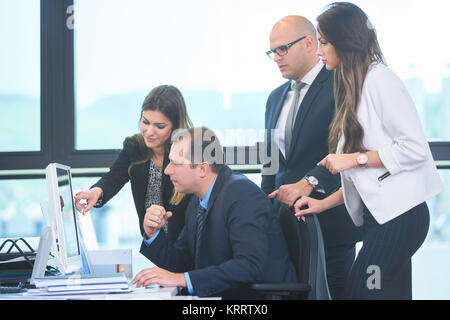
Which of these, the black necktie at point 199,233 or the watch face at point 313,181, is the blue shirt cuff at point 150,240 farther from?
the watch face at point 313,181

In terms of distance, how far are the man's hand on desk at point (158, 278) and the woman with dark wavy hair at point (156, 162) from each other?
0.90 m

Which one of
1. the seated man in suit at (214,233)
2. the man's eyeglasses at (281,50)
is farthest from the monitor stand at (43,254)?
the man's eyeglasses at (281,50)

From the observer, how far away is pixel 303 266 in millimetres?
1912

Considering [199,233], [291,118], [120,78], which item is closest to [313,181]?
[291,118]

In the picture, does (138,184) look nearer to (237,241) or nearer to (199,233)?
(199,233)

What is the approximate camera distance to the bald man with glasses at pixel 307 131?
2.47 m

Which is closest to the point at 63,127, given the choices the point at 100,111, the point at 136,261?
the point at 100,111

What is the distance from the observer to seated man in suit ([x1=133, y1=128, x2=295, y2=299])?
178cm

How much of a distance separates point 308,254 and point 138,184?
41.8 inches

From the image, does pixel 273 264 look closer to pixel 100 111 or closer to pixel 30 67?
pixel 100 111

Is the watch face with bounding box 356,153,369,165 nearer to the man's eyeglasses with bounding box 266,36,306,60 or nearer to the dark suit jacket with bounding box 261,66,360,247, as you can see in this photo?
the dark suit jacket with bounding box 261,66,360,247

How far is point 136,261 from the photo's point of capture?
3.54 metres

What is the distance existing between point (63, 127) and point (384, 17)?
2148mm

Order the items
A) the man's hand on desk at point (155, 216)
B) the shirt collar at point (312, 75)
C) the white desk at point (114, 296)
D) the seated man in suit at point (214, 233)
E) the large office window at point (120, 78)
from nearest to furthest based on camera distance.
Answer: the white desk at point (114, 296)
the seated man in suit at point (214, 233)
the man's hand on desk at point (155, 216)
the shirt collar at point (312, 75)
the large office window at point (120, 78)
